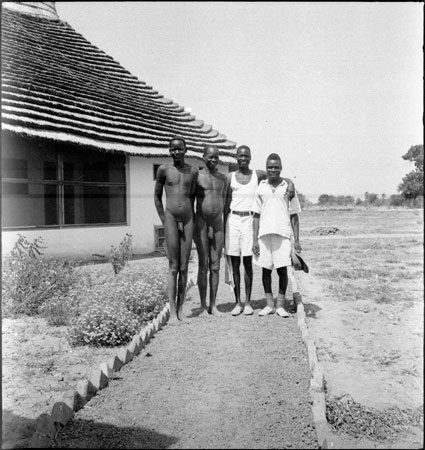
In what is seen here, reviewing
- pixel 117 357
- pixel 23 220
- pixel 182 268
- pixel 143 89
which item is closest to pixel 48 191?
pixel 23 220

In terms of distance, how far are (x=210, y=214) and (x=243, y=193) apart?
528mm

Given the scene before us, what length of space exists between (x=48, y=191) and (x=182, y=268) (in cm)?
965

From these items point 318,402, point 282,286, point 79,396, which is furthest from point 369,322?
point 79,396

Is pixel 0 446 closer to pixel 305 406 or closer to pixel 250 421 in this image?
pixel 250 421

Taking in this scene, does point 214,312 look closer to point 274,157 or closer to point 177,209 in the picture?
point 177,209

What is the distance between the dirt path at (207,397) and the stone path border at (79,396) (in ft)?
0.21

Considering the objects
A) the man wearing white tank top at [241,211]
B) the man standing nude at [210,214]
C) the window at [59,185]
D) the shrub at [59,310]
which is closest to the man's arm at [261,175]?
the man wearing white tank top at [241,211]

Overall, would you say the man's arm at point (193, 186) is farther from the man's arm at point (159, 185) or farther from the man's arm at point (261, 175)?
the man's arm at point (261, 175)

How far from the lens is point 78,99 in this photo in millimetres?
10977

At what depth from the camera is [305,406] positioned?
3.57m

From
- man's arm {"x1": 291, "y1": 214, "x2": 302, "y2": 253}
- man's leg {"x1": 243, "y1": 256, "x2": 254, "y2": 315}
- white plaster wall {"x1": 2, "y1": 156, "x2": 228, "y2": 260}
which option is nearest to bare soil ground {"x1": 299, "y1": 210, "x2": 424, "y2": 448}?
man's leg {"x1": 243, "y1": 256, "x2": 254, "y2": 315}

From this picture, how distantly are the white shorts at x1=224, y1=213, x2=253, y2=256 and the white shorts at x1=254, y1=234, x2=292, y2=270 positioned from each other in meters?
0.16

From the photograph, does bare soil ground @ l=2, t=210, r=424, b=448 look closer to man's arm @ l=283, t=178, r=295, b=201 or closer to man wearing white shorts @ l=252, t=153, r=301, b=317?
man wearing white shorts @ l=252, t=153, r=301, b=317

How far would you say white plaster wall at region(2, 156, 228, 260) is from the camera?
32.0 ft
